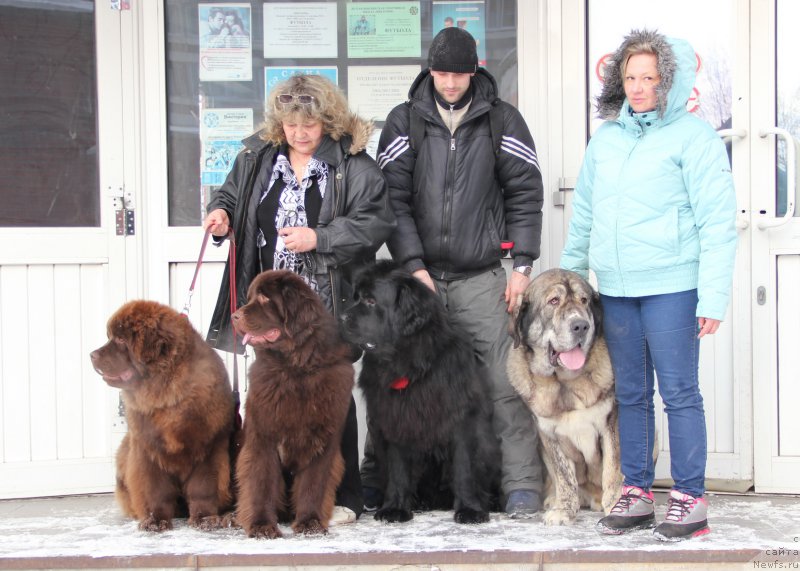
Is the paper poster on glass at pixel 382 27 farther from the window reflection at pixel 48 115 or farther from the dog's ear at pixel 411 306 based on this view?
the dog's ear at pixel 411 306

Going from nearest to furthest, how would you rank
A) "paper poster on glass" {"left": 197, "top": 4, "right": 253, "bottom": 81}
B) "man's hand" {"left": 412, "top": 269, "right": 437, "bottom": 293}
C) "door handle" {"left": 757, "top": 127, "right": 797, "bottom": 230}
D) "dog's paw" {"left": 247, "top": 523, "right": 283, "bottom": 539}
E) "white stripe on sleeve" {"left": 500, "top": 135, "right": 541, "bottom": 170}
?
1. "dog's paw" {"left": 247, "top": 523, "right": 283, "bottom": 539}
2. "man's hand" {"left": 412, "top": 269, "right": 437, "bottom": 293}
3. "white stripe on sleeve" {"left": 500, "top": 135, "right": 541, "bottom": 170}
4. "door handle" {"left": 757, "top": 127, "right": 797, "bottom": 230}
5. "paper poster on glass" {"left": 197, "top": 4, "right": 253, "bottom": 81}

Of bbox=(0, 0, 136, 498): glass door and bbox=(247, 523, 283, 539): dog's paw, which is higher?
bbox=(0, 0, 136, 498): glass door

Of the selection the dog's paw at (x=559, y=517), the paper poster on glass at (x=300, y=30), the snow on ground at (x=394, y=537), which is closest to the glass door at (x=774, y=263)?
the snow on ground at (x=394, y=537)

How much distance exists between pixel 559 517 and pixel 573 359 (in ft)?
2.43

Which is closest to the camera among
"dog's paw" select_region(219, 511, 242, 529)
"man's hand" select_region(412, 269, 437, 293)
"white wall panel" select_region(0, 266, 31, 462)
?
"dog's paw" select_region(219, 511, 242, 529)

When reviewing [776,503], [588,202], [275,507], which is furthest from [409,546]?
Answer: [776,503]

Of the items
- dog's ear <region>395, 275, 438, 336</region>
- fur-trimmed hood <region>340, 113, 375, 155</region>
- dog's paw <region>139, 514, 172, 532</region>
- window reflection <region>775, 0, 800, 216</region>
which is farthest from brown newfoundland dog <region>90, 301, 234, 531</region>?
Answer: window reflection <region>775, 0, 800, 216</region>

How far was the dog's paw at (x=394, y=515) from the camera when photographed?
13.5 ft

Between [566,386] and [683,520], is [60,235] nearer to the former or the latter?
[566,386]

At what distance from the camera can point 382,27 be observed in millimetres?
5090

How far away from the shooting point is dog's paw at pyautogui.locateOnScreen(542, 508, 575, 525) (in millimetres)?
4066

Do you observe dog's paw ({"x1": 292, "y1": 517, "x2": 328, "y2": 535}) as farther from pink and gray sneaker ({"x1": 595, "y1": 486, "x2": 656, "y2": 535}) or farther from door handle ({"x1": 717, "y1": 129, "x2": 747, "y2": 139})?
door handle ({"x1": 717, "y1": 129, "x2": 747, "y2": 139})

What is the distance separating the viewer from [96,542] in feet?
12.9

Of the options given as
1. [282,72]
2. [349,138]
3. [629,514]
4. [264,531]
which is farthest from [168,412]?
[282,72]
